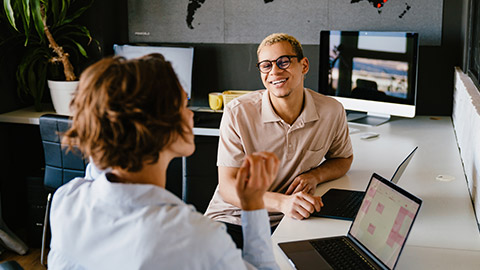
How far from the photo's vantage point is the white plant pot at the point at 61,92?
12.3ft

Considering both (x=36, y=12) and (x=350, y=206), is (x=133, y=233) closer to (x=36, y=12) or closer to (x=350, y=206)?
(x=350, y=206)

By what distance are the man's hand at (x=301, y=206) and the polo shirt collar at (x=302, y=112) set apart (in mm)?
421

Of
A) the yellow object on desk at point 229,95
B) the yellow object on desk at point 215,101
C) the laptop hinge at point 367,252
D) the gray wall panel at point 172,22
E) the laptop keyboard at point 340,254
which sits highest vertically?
the gray wall panel at point 172,22

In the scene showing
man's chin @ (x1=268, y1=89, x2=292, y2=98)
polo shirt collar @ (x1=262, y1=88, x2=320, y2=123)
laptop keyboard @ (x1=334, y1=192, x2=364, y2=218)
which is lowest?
laptop keyboard @ (x1=334, y1=192, x2=364, y2=218)

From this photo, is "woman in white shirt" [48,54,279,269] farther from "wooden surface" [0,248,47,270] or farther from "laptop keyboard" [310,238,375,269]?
"wooden surface" [0,248,47,270]

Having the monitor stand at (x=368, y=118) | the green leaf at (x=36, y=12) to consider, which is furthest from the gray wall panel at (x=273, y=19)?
the green leaf at (x=36, y=12)

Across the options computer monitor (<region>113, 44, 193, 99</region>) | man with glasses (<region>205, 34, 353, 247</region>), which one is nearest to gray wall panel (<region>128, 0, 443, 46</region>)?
computer monitor (<region>113, 44, 193, 99</region>)

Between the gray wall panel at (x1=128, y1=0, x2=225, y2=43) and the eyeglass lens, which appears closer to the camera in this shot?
the eyeglass lens

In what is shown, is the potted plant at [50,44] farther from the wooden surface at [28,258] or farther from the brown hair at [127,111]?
the brown hair at [127,111]

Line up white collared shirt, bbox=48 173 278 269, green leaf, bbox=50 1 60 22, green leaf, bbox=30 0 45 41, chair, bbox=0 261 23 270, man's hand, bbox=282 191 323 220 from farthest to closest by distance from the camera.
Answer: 1. green leaf, bbox=50 1 60 22
2. green leaf, bbox=30 0 45 41
3. man's hand, bbox=282 191 323 220
4. chair, bbox=0 261 23 270
5. white collared shirt, bbox=48 173 278 269

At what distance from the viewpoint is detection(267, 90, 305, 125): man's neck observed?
232cm

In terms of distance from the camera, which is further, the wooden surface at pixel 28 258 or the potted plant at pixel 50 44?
the potted plant at pixel 50 44

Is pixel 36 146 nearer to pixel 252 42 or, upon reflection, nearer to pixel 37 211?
pixel 37 211

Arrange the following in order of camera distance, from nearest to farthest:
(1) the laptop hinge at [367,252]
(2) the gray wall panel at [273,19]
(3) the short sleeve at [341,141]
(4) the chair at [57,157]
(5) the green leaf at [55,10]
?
(1) the laptop hinge at [367,252]
(3) the short sleeve at [341,141]
(4) the chair at [57,157]
(5) the green leaf at [55,10]
(2) the gray wall panel at [273,19]
